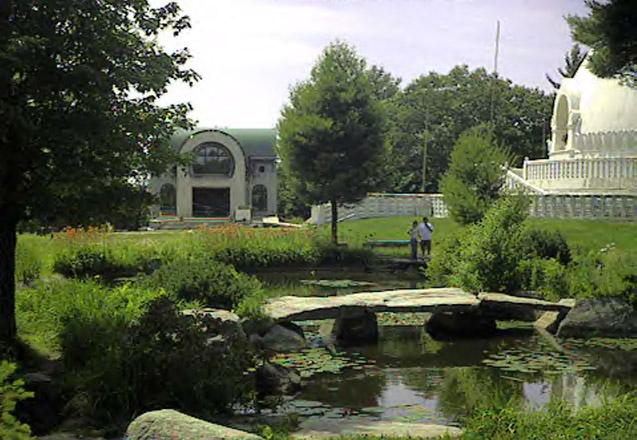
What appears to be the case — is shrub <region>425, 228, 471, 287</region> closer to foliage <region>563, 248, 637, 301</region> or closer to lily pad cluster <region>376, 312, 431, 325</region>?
lily pad cluster <region>376, 312, 431, 325</region>

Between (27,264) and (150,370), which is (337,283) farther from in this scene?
(150,370)

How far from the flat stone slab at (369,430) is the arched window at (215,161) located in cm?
4586

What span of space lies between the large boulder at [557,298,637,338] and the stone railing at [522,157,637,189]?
16.3 metres

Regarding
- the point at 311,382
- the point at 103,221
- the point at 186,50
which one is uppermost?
the point at 186,50

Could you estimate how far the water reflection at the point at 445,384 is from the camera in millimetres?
8102

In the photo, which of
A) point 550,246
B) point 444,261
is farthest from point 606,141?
point 444,261

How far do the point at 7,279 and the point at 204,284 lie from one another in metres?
4.26

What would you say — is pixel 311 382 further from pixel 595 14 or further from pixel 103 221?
pixel 595 14

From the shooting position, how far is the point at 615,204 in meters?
24.8

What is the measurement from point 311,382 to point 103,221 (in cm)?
361

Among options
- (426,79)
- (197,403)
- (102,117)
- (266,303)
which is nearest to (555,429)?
Result: (197,403)

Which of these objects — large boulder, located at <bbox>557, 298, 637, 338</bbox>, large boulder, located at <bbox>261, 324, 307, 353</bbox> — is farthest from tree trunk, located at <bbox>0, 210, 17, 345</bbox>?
large boulder, located at <bbox>557, 298, 637, 338</bbox>

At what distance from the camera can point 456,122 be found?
181ft

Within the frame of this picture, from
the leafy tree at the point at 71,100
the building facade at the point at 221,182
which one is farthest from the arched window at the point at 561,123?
the leafy tree at the point at 71,100
